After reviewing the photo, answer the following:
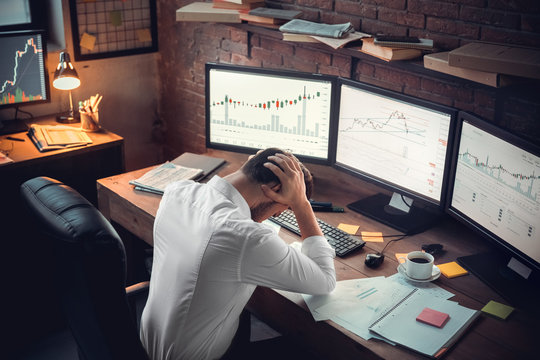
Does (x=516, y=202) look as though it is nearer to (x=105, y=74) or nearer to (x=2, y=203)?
(x=2, y=203)

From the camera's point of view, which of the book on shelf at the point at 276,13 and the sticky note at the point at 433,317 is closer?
the sticky note at the point at 433,317

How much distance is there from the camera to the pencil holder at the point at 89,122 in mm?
3053

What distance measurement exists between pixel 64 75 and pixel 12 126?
0.38 metres

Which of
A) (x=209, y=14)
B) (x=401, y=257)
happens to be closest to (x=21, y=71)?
(x=209, y=14)

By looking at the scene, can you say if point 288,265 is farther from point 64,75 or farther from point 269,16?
point 64,75

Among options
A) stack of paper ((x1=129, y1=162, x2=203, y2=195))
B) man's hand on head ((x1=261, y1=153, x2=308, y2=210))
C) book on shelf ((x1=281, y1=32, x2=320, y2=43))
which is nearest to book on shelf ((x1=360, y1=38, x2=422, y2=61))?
book on shelf ((x1=281, y1=32, x2=320, y2=43))

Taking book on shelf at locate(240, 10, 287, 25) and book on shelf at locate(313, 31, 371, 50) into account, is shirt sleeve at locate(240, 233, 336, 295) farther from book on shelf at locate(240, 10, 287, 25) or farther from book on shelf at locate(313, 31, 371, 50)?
book on shelf at locate(240, 10, 287, 25)

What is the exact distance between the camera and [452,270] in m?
1.90

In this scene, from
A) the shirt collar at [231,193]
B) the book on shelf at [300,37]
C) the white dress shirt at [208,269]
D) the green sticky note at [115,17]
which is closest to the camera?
the white dress shirt at [208,269]

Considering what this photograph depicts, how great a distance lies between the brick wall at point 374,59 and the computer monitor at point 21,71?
2.67 ft

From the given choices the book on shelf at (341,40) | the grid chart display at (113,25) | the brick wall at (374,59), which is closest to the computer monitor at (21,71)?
the grid chart display at (113,25)

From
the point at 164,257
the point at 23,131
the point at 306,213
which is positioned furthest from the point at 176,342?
the point at 23,131

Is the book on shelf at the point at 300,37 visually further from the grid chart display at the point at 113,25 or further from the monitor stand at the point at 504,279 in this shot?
the grid chart display at the point at 113,25

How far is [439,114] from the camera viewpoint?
6.57 feet
